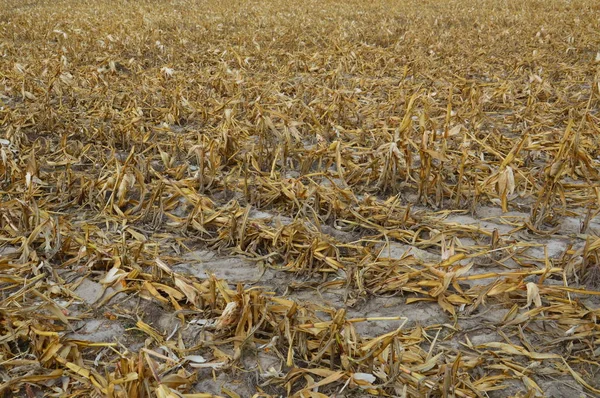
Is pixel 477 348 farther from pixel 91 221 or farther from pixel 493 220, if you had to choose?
pixel 91 221

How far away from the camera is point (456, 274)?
5.30ft

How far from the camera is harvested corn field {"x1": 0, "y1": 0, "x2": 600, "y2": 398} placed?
4.48 feet

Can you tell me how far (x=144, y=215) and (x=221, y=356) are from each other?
0.86 m

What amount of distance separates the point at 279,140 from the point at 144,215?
825mm

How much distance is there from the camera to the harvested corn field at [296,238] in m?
1.36

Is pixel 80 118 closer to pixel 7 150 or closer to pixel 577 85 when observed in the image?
pixel 7 150

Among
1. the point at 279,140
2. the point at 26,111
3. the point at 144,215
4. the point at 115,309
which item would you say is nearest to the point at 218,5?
the point at 26,111

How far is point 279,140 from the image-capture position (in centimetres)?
264

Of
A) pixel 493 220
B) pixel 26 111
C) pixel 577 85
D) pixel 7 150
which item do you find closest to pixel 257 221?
pixel 493 220

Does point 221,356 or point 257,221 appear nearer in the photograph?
point 221,356

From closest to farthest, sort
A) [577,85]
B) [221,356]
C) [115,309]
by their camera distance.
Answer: [221,356]
[115,309]
[577,85]

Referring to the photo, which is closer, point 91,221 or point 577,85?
point 91,221

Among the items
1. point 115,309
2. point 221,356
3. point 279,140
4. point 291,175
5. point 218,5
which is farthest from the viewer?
point 218,5

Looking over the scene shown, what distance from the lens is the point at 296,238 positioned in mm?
1893
